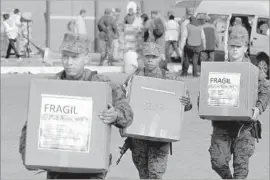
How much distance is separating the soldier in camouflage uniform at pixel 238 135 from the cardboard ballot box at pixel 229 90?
6.5 inches

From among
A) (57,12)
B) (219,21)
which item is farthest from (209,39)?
(57,12)

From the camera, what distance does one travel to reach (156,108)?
8281 mm

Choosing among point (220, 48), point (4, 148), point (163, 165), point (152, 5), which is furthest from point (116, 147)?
point (152, 5)

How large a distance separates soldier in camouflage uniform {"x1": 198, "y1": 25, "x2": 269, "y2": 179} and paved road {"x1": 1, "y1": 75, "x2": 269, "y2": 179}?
2284 mm

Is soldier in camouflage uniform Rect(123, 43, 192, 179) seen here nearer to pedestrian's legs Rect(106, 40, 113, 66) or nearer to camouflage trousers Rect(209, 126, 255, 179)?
camouflage trousers Rect(209, 126, 255, 179)

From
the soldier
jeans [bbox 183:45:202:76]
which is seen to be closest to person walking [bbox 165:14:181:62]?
jeans [bbox 183:45:202:76]

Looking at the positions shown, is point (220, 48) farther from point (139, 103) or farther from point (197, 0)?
point (139, 103)

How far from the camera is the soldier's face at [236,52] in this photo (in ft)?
27.7

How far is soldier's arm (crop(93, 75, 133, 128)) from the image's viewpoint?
5840 millimetres

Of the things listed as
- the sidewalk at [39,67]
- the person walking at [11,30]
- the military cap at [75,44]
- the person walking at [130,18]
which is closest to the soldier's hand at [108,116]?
the military cap at [75,44]

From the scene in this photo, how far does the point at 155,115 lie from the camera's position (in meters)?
8.30

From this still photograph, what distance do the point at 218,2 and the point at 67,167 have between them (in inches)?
871

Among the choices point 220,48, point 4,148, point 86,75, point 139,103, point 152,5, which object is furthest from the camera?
point 152,5

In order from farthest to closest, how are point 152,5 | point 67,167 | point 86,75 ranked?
point 152,5, point 86,75, point 67,167
